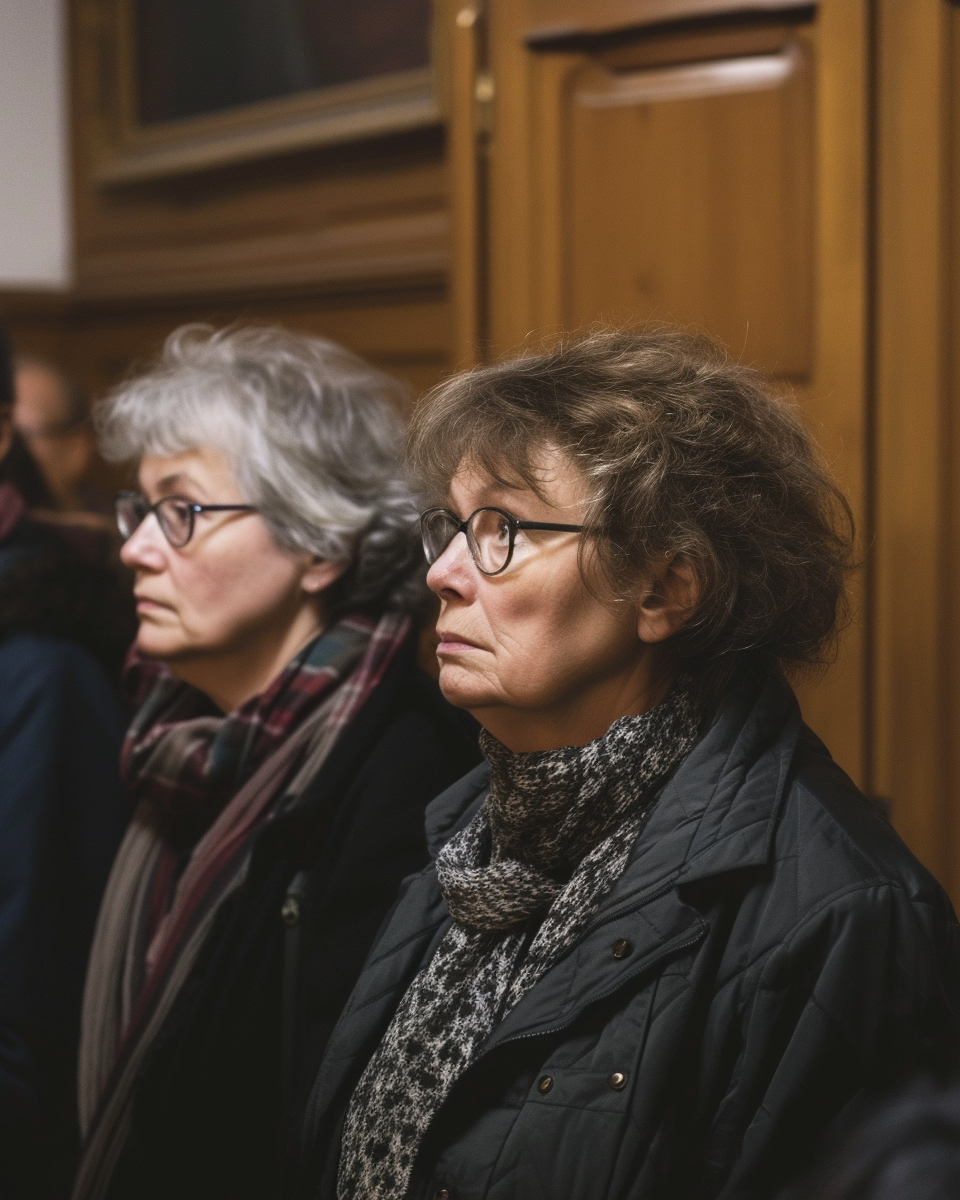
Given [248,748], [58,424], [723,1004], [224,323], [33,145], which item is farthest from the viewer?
[33,145]

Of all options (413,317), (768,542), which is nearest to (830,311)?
(768,542)

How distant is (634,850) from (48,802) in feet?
3.25

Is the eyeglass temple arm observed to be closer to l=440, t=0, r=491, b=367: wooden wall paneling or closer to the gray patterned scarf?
the gray patterned scarf

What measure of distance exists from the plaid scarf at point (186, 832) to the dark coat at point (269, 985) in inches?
2.2

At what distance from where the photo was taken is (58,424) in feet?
12.1

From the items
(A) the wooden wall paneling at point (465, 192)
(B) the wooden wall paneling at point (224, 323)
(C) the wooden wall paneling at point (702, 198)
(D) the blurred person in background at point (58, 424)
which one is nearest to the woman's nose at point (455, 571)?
(C) the wooden wall paneling at point (702, 198)

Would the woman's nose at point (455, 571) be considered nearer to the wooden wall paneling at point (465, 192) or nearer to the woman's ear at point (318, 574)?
the woman's ear at point (318, 574)

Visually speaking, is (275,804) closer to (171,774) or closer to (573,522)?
→ (171,774)

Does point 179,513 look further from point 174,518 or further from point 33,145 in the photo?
point 33,145

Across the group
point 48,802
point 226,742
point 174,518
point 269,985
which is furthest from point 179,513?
point 269,985

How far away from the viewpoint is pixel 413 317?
3445 millimetres

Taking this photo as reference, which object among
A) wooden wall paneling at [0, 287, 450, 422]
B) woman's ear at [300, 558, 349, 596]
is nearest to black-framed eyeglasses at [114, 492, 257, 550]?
woman's ear at [300, 558, 349, 596]

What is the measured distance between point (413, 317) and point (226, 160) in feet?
2.69

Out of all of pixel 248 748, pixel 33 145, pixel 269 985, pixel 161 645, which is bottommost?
pixel 269 985
